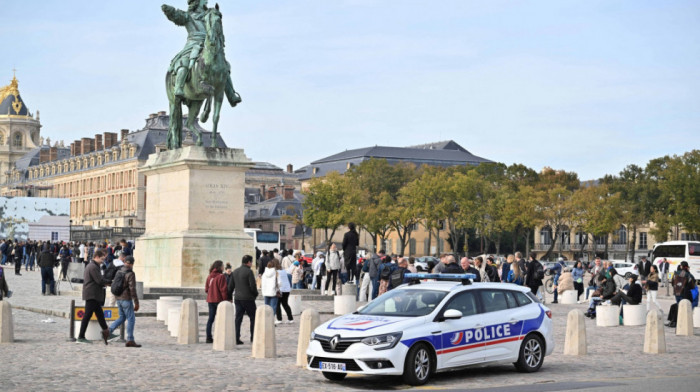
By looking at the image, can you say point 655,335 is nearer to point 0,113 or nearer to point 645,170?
point 645,170

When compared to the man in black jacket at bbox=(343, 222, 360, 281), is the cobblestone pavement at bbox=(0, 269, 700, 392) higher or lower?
lower

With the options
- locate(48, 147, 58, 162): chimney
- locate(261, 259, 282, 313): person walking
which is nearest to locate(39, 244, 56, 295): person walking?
locate(261, 259, 282, 313): person walking

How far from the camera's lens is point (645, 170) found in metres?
105

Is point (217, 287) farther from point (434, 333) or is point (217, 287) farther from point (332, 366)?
point (434, 333)

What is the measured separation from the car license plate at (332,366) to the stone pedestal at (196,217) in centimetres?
1518

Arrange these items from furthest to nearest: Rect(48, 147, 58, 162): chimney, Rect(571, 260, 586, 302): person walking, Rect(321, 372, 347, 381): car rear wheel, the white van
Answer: Rect(48, 147, 58, 162): chimney < the white van < Rect(571, 260, 586, 302): person walking < Rect(321, 372, 347, 381): car rear wheel

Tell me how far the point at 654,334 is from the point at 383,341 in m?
7.76

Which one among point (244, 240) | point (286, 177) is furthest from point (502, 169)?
point (244, 240)

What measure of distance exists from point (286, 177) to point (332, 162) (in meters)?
18.7

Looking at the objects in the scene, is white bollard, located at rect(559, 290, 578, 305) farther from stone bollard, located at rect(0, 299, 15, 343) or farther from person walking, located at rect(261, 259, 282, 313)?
stone bollard, located at rect(0, 299, 15, 343)

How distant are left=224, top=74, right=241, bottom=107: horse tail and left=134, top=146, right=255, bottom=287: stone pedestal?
84.5 inches

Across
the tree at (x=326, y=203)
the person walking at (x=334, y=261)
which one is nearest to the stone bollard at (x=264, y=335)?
the person walking at (x=334, y=261)

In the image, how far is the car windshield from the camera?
16.1 metres

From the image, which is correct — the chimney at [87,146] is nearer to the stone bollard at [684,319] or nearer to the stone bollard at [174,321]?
the stone bollard at [174,321]
